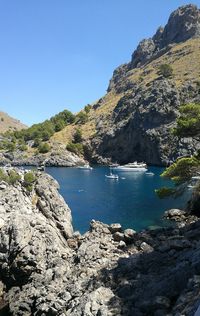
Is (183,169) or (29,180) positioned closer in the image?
(183,169)

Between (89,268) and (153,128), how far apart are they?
152 metres

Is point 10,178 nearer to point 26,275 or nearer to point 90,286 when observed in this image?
point 26,275

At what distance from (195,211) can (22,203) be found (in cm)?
2995

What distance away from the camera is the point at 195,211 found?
62531 mm

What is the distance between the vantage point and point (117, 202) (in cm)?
8312

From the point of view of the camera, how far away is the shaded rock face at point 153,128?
575 feet

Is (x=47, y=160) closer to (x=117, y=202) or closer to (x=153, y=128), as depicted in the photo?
(x=153, y=128)

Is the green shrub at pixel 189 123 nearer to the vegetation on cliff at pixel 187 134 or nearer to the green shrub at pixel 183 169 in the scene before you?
the vegetation on cliff at pixel 187 134

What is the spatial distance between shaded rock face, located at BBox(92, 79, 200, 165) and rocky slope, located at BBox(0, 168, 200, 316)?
128 metres

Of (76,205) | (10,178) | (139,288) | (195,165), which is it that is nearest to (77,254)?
(139,288)

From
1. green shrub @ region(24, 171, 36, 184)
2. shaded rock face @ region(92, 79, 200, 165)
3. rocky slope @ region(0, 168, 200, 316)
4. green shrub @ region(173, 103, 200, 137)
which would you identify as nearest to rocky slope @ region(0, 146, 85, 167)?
shaded rock face @ region(92, 79, 200, 165)

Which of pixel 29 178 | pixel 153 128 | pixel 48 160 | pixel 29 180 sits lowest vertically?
pixel 29 180

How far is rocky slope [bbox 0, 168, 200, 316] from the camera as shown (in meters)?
24.7

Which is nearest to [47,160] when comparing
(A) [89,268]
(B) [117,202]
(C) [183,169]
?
(B) [117,202]
